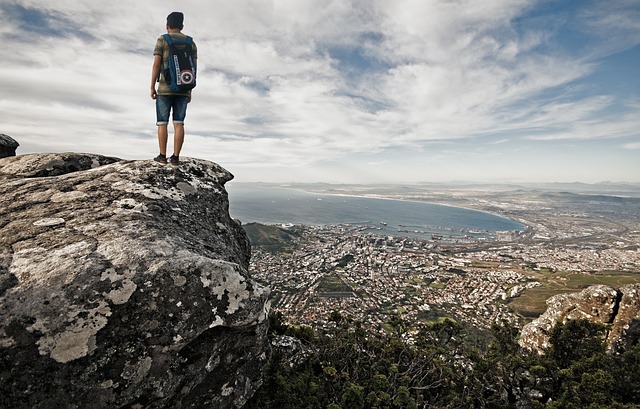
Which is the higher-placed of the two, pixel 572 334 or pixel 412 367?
pixel 572 334

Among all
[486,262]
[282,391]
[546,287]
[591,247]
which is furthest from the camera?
[591,247]

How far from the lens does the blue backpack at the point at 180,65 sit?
6625mm

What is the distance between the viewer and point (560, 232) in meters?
133

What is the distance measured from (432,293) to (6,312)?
5565 cm

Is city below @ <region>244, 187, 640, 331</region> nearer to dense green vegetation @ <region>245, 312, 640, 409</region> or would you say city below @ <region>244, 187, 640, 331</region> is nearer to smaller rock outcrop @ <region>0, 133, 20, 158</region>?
dense green vegetation @ <region>245, 312, 640, 409</region>

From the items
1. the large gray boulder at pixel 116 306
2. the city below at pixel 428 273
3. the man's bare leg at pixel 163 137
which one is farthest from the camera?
the city below at pixel 428 273

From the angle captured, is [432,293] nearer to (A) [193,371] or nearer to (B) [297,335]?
(B) [297,335]

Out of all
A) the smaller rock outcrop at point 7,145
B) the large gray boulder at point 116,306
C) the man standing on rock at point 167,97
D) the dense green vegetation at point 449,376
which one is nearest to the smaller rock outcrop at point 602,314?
the dense green vegetation at point 449,376

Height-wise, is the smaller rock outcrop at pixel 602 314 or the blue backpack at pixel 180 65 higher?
the blue backpack at pixel 180 65

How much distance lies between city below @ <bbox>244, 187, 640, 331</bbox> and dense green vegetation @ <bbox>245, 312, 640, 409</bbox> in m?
3.39

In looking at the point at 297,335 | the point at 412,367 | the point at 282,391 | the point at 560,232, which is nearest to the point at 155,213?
the point at 282,391

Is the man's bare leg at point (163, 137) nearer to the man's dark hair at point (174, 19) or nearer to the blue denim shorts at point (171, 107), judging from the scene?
the blue denim shorts at point (171, 107)

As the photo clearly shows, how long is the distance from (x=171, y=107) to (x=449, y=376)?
15.7 meters

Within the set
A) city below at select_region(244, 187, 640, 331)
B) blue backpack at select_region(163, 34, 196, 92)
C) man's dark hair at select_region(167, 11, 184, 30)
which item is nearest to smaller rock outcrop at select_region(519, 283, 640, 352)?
city below at select_region(244, 187, 640, 331)
